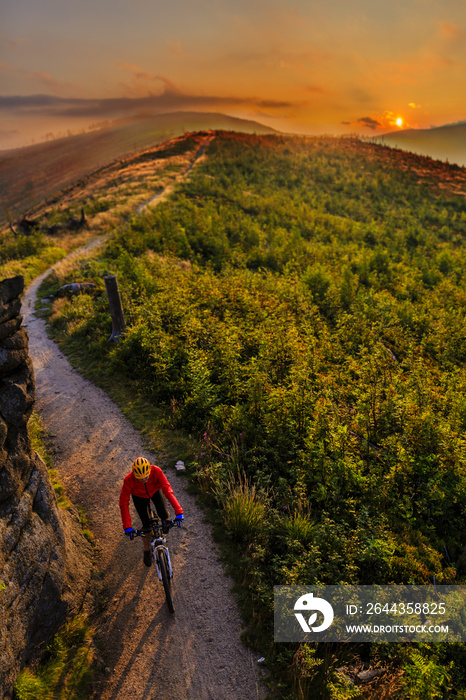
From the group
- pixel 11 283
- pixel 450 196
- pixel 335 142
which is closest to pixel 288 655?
pixel 11 283

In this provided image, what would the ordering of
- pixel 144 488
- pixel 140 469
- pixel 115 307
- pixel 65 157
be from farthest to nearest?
pixel 65 157
pixel 115 307
pixel 144 488
pixel 140 469

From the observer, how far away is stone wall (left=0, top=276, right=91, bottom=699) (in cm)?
443

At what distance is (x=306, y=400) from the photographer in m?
8.94

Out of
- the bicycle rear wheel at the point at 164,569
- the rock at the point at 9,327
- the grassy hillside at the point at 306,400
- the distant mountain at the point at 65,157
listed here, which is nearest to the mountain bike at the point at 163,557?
the bicycle rear wheel at the point at 164,569

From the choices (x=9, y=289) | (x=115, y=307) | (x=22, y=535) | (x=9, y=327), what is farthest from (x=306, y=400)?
(x=115, y=307)

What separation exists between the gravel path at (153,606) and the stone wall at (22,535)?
95 centimetres

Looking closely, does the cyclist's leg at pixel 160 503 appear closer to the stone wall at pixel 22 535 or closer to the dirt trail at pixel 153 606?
the dirt trail at pixel 153 606

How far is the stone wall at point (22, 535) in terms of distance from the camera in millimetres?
4434

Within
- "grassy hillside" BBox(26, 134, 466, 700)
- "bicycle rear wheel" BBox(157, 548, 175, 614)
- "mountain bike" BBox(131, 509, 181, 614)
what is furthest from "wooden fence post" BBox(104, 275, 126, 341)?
"bicycle rear wheel" BBox(157, 548, 175, 614)

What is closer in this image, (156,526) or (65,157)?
(156,526)

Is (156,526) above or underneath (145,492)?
underneath

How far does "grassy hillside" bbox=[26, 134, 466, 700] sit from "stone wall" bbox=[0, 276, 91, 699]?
2964mm

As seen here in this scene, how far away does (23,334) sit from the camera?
517 centimetres

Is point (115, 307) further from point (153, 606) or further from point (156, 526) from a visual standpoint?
point (153, 606)
